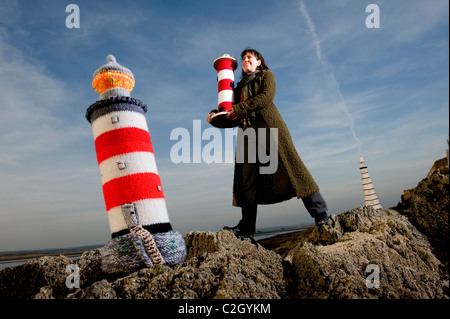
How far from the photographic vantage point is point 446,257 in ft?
12.8

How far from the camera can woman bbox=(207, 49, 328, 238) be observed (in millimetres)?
4211

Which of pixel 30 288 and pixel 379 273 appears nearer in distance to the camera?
pixel 379 273

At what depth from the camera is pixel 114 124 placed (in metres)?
3.23

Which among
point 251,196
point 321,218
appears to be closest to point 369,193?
point 321,218

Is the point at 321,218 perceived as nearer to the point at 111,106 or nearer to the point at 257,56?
the point at 257,56

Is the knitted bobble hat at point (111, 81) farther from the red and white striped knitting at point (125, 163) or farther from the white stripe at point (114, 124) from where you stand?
the white stripe at point (114, 124)

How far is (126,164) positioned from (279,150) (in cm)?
220

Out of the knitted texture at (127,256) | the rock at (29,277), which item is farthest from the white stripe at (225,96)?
the rock at (29,277)

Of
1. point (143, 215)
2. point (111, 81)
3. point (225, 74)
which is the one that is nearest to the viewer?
point (143, 215)

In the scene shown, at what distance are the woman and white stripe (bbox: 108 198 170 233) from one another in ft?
5.02
